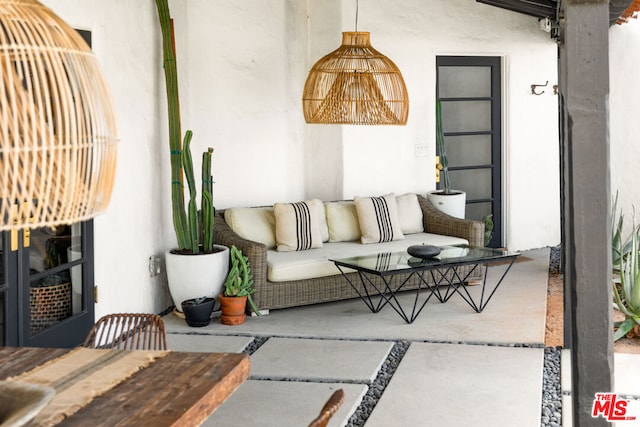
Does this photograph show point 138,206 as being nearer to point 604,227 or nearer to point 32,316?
point 32,316

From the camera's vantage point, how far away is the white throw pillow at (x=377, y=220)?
24.0ft

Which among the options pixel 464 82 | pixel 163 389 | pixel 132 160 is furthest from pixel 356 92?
pixel 163 389

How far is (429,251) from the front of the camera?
6.21 m

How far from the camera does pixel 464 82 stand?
880 cm

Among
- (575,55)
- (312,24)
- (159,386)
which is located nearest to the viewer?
(159,386)

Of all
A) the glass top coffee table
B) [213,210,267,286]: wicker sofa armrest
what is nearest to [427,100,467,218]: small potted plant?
the glass top coffee table

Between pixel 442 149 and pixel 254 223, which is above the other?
pixel 442 149

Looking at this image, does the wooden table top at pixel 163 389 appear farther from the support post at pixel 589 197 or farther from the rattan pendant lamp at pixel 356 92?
the rattan pendant lamp at pixel 356 92

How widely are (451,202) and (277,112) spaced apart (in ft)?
6.31

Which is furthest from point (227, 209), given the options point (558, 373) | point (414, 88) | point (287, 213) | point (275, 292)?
point (558, 373)

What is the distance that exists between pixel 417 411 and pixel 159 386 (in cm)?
203

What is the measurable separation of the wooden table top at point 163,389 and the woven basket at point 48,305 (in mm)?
1691

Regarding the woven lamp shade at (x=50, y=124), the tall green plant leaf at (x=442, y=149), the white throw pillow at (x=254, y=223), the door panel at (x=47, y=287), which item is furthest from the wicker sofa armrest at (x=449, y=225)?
the woven lamp shade at (x=50, y=124)

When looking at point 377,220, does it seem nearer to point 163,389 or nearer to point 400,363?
point 400,363
